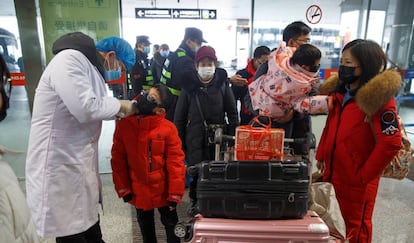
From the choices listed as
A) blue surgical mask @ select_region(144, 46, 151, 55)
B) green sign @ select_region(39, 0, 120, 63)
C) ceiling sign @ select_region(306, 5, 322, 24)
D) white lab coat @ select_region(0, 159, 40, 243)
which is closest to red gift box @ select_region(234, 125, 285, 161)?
white lab coat @ select_region(0, 159, 40, 243)

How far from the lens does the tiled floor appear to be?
95.2 inches

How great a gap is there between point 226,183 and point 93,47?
36.4 inches

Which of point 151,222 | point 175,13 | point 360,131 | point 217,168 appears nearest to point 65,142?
point 217,168

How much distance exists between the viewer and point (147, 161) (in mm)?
1788

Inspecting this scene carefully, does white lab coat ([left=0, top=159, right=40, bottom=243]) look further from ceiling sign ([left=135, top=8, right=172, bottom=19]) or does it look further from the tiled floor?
ceiling sign ([left=135, top=8, right=172, bottom=19])

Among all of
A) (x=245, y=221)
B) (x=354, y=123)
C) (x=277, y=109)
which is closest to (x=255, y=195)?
(x=245, y=221)

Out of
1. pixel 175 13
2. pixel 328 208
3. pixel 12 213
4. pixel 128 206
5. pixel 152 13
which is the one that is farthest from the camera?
pixel 152 13

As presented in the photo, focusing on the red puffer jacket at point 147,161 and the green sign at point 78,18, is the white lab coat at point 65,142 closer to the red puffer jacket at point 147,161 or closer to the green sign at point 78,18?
the red puffer jacket at point 147,161

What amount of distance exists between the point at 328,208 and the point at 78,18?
325 centimetres

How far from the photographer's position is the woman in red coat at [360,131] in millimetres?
1375

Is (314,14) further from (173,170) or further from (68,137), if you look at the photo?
(68,137)

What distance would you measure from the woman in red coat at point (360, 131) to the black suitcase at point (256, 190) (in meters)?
0.55

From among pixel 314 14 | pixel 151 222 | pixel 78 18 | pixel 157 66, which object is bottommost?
pixel 151 222

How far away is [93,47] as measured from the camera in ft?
4.75
